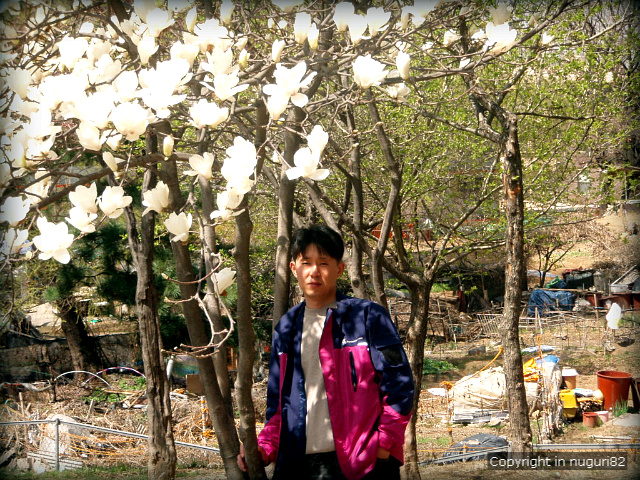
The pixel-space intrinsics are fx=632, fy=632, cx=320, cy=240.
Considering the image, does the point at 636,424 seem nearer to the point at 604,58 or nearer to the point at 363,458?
the point at 604,58

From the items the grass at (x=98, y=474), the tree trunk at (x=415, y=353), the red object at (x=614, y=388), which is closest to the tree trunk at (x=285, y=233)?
the tree trunk at (x=415, y=353)

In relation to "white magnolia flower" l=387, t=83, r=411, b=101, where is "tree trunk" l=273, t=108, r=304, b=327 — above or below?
below

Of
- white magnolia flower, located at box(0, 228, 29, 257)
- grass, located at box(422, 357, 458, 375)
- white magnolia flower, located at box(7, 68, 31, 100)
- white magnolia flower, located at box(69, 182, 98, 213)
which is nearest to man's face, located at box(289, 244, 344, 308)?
white magnolia flower, located at box(69, 182, 98, 213)

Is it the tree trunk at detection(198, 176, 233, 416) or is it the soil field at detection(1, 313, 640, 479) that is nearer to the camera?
the tree trunk at detection(198, 176, 233, 416)

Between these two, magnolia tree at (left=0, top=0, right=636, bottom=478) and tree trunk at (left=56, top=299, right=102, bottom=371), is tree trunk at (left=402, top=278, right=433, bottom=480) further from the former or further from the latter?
tree trunk at (left=56, top=299, right=102, bottom=371)

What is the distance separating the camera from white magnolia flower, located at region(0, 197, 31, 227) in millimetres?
1691

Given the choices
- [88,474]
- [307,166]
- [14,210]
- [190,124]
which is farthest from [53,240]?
[88,474]

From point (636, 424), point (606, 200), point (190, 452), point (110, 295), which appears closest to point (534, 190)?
point (606, 200)

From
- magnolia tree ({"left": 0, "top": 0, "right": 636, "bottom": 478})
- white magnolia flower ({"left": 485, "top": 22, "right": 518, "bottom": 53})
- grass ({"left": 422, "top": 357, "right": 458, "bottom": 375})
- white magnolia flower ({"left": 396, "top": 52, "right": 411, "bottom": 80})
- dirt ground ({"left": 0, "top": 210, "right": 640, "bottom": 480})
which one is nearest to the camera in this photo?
magnolia tree ({"left": 0, "top": 0, "right": 636, "bottom": 478})

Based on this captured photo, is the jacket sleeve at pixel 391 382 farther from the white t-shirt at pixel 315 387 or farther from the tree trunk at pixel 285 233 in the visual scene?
the tree trunk at pixel 285 233

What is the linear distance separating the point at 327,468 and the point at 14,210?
46.7 inches

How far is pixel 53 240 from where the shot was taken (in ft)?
5.21

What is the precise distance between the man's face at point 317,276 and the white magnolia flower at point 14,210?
34.1 inches

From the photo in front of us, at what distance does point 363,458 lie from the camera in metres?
1.89
